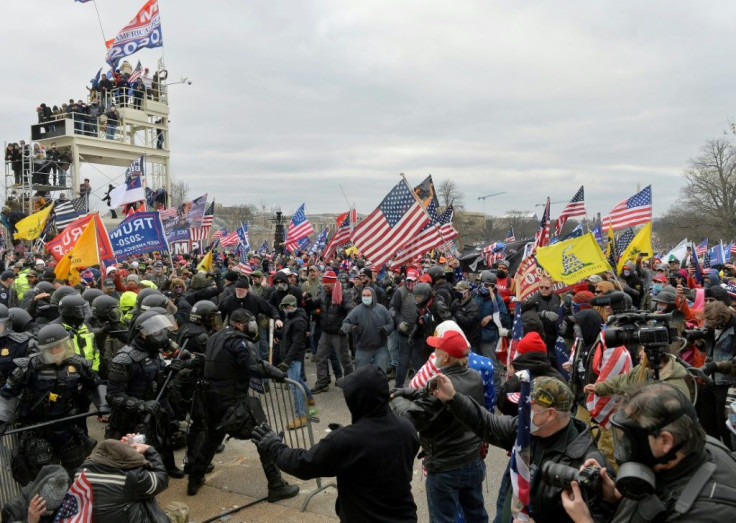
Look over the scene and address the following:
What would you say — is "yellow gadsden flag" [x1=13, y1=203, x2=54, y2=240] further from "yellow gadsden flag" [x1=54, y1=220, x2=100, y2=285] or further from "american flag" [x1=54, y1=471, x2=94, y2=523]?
"american flag" [x1=54, y1=471, x2=94, y2=523]

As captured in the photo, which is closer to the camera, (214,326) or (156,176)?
(214,326)

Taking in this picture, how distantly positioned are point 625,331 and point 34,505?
367 centimetres

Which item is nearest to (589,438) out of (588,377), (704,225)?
(588,377)

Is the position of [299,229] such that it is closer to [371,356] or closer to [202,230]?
[202,230]

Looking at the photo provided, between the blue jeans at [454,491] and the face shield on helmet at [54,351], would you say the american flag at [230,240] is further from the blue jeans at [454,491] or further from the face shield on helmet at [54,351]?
Result: the blue jeans at [454,491]

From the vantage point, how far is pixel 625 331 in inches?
144

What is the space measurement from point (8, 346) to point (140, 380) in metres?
1.54

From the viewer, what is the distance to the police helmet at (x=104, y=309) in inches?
286

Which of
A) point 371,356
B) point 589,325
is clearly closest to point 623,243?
point 371,356

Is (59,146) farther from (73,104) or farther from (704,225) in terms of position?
(704,225)

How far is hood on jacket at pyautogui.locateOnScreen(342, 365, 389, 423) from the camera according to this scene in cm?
326

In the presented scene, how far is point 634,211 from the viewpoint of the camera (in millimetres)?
14398

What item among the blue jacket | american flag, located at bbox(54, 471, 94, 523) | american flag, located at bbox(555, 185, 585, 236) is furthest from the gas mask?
american flag, located at bbox(555, 185, 585, 236)

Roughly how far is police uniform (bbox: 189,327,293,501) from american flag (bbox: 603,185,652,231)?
1128 cm
